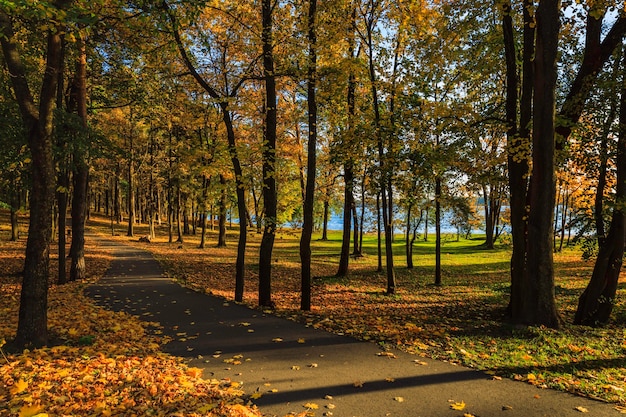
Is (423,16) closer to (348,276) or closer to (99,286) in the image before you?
(348,276)

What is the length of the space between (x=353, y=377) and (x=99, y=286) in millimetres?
9944

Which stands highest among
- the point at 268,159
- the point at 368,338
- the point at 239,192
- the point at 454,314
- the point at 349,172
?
the point at 349,172

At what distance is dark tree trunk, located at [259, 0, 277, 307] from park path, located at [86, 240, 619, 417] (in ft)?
6.04

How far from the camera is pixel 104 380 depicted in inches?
174

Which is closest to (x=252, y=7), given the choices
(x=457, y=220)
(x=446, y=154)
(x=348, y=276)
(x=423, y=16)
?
(x=423, y=16)

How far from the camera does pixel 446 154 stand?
32.4 feet

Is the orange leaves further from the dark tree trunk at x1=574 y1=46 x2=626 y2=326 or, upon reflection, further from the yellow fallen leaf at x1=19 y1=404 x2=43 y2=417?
the dark tree trunk at x1=574 y1=46 x2=626 y2=326

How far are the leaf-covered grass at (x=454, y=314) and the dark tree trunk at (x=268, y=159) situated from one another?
0.94 meters

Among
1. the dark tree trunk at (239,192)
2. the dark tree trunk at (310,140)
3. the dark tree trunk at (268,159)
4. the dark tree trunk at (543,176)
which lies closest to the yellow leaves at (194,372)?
the dark tree trunk at (268,159)

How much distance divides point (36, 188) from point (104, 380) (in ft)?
8.92

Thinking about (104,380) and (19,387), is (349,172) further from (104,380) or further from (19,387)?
(19,387)

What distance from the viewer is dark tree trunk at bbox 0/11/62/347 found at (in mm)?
5203

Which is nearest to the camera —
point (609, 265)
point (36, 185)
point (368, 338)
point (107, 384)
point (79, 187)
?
point (107, 384)

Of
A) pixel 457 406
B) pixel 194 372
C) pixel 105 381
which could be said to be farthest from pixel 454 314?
pixel 105 381
